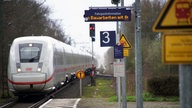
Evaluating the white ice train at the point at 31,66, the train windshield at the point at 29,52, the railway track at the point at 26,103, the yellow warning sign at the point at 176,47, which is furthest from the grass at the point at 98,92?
the yellow warning sign at the point at 176,47

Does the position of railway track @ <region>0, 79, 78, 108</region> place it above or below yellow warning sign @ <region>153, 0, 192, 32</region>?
below

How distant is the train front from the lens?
2231cm

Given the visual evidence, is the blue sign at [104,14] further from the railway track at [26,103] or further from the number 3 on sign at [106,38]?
the railway track at [26,103]

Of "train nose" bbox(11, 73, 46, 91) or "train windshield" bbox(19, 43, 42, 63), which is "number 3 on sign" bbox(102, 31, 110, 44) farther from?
"train windshield" bbox(19, 43, 42, 63)

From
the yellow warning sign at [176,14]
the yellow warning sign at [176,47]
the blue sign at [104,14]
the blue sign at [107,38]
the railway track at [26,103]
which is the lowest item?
the railway track at [26,103]

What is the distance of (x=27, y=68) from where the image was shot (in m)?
22.4

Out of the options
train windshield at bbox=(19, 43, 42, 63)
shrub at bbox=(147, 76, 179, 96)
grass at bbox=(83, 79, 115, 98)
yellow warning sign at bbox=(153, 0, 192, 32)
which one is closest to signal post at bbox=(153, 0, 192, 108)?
yellow warning sign at bbox=(153, 0, 192, 32)

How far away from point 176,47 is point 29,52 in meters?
18.5

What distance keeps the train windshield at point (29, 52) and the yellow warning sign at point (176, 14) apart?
1811cm

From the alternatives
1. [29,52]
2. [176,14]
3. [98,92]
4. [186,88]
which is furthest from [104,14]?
[98,92]

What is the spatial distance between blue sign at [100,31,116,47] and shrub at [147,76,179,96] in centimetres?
740

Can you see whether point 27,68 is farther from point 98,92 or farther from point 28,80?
point 98,92

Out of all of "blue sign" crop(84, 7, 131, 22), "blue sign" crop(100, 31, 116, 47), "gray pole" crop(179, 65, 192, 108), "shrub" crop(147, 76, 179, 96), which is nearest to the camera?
"gray pole" crop(179, 65, 192, 108)

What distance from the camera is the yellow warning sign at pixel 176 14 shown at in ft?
16.5
